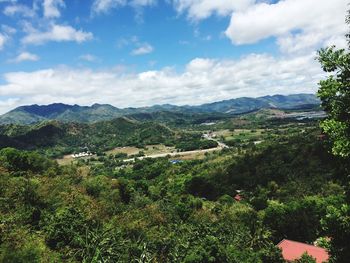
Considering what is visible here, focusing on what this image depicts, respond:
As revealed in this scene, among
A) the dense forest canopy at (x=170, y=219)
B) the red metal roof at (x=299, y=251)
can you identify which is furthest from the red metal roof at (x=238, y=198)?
the red metal roof at (x=299, y=251)

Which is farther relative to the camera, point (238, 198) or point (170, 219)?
point (238, 198)

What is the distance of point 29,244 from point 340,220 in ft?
76.6

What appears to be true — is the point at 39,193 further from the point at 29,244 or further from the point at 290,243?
the point at 290,243

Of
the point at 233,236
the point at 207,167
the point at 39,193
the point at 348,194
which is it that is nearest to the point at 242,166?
the point at 207,167

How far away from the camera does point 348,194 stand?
13.9m

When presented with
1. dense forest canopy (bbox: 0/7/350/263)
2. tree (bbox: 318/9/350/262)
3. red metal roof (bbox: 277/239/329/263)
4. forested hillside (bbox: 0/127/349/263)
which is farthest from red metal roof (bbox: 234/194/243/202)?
tree (bbox: 318/9/350/262)

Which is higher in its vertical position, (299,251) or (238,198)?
(299,251)

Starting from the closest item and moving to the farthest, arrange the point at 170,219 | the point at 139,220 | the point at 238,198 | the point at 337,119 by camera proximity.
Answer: the point at 337,119, the point at 139,220, the point at 170,219, the point at 238,198

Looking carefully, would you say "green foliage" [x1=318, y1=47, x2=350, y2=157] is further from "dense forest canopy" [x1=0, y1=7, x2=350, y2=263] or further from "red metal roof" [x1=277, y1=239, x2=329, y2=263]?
"red metal roof" [x1=277, y1=239, x2=329, y2=263]

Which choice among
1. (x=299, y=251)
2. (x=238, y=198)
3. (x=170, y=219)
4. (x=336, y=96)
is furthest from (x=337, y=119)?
(x=238, y=198)

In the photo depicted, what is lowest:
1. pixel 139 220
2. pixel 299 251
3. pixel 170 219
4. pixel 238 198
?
pixel 238 198

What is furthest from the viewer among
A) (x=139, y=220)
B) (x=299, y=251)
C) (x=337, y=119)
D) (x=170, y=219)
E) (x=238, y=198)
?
(x=238, y=198)

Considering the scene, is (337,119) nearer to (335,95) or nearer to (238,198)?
(335,95)

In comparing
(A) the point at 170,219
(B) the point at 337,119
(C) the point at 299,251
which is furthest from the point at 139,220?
(B) the point at 337,119
